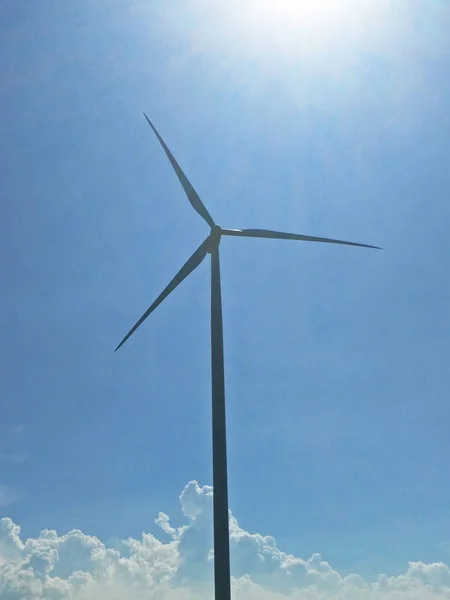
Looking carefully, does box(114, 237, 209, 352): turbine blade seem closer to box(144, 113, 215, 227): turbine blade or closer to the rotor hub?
the rotor hub

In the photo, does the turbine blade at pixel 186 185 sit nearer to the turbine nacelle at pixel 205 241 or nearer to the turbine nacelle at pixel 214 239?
the turbine nacelle at pixel 205 241

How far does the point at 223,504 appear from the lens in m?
29.3

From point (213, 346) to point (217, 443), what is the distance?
22.0 ft

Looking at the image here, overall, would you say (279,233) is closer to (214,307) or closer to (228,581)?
(214,307)

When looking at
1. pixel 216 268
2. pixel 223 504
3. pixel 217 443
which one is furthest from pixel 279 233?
pixel 223 504

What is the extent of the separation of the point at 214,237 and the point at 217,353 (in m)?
11.7

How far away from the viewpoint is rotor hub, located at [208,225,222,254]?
141ft

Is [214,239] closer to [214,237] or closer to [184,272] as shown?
[214,237]

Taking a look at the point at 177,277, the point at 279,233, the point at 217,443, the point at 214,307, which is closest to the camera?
the point at 217,443

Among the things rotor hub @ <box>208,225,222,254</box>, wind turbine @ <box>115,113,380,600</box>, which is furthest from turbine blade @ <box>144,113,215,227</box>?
rotor hub @ <box>208,225,222,254</box>

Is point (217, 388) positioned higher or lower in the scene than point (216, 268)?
lower

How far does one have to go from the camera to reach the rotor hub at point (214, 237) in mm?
43031

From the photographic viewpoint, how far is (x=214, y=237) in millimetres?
43312

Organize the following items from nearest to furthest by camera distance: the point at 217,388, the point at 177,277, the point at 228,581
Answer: the point at 228,581, the point at 217,388, the point at 177,277
